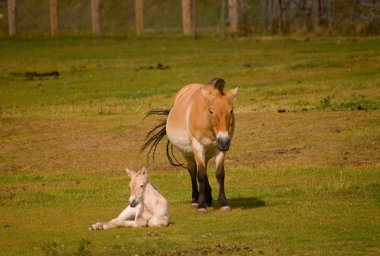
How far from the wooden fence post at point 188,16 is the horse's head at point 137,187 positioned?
3243 cm

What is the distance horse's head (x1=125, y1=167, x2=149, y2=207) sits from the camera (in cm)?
1216

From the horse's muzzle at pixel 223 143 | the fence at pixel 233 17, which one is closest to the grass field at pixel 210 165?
the horse's muzzle at pixel 223 143

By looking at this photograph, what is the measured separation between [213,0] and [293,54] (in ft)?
75.9

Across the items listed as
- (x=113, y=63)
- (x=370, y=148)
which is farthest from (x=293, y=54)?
(x=370, y=148)

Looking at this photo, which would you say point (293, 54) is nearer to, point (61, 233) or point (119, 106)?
point (119, 106)

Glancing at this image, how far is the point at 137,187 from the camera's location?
1220cm

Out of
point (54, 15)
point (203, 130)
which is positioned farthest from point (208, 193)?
point (54, 15)

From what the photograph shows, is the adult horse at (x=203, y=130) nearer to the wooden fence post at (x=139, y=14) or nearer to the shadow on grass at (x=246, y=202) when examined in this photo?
the shadow on grass at (x=246, y=202)

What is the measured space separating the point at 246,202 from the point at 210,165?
3918 mm

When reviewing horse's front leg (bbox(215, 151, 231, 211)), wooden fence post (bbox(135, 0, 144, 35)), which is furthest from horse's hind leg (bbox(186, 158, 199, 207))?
wooden fence post (bbox(135, 0, 144, 35))

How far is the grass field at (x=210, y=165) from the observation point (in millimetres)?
11906

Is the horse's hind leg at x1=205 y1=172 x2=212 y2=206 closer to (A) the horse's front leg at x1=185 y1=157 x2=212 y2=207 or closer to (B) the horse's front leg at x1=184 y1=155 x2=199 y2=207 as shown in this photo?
(A) the horse's front leg at x1=185 y1=157 x2=212 y2=207

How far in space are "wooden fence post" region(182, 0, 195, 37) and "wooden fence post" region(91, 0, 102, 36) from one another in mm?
3494

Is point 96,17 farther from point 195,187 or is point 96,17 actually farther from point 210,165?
point 195,187
